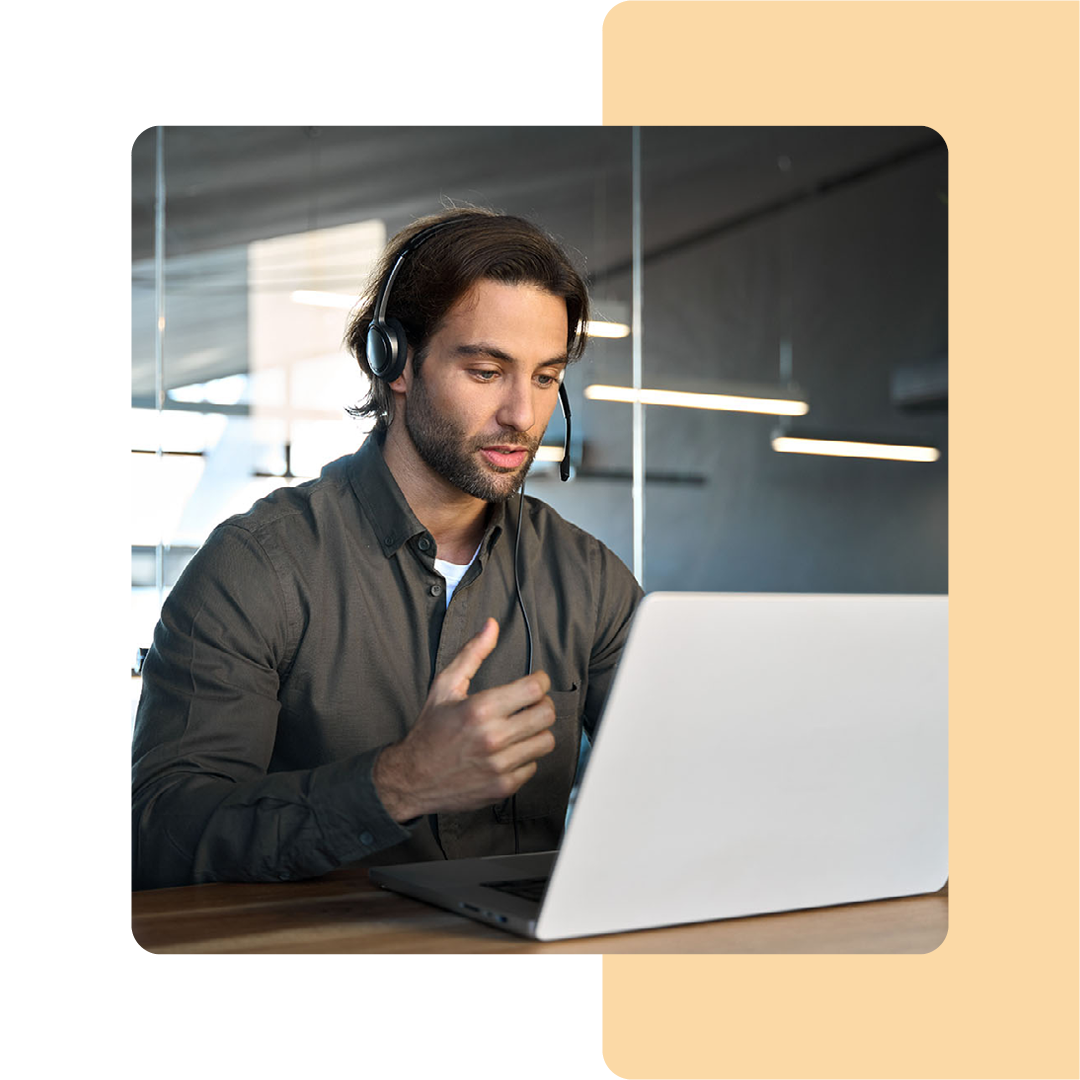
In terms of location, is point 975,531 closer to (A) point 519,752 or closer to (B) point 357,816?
(A) point 519,752

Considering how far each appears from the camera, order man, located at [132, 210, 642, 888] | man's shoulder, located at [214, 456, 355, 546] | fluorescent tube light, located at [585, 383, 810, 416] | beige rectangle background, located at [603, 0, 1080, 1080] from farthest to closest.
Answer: fluorescent tube light, located at [585, 383, 810, 416]
man's shoulder, located at [214, 456, 355, 546]
man, located at [132, 210, 642, 888]
beige rectangle background, located at [603, 0, 1080, 1080]

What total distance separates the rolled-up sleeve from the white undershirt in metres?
0.24

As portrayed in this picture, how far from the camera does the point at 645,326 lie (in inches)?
158

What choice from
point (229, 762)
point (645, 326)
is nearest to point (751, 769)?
point (229, 762)

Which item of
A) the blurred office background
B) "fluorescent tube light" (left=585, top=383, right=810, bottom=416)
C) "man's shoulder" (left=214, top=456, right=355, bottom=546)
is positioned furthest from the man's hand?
"fluorescent tube light" (left=585, top=383, right=810, bottom=416)

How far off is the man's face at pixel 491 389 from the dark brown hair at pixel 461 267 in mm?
23

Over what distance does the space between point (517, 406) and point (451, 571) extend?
249mm

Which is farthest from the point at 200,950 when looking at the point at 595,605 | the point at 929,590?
the point at 929,590

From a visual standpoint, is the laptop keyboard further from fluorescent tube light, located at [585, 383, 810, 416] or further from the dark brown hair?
fluorescent tube light, located at [585, 383, 810, 416]

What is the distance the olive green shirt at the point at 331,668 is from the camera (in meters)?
1.13

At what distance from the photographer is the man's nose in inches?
63.7

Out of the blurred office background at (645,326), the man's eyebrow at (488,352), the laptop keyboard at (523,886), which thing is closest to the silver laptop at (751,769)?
the laptop keyboard at (523,886)

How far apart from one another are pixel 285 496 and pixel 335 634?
0.21 meters
